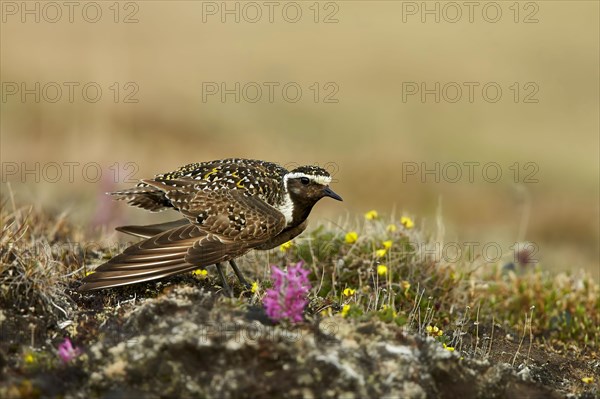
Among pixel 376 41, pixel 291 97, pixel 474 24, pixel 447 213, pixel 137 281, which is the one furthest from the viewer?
pixel 474 24

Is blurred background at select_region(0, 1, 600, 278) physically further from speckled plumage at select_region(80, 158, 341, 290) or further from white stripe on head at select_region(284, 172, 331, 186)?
white stripe on head at select_region(284, 172, 331, 186)

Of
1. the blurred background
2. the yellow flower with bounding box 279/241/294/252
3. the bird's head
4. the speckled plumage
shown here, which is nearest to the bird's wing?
the speckled plumage

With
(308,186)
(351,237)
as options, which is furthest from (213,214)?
(351,237)

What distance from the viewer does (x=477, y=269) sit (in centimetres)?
1021

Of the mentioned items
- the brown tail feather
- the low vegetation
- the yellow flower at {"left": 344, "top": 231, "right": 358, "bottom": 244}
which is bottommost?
the low vegetation

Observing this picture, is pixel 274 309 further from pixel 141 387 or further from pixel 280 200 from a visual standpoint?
pixel 280 200

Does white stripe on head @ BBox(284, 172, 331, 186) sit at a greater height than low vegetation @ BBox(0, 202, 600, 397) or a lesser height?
greater

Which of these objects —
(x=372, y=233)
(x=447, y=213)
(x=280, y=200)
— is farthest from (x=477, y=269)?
(x=447, y=213)

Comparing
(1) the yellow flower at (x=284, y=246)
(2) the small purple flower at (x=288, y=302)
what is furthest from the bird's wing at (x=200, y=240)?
(2) the small purple flower at (x=288, y=302)

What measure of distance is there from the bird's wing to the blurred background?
4.66 meters

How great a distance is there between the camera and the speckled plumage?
7.44 meters

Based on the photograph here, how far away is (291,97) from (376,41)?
462 inches

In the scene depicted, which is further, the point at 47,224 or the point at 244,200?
the point at 47,224

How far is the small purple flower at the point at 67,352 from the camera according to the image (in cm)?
570
